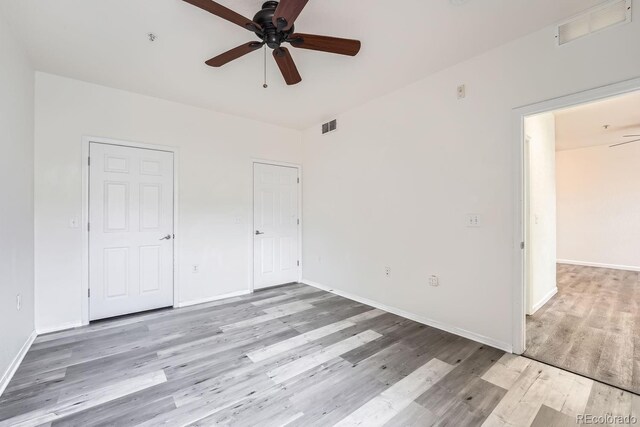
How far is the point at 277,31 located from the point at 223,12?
360 millimetres

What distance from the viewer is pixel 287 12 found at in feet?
5.07

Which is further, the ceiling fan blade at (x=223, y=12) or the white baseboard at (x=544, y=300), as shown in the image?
the white baseboard at (x=544, y=300)

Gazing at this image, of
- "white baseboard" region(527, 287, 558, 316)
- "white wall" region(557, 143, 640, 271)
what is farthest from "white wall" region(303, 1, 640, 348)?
"white wall" region(557, 143, 640, 271)

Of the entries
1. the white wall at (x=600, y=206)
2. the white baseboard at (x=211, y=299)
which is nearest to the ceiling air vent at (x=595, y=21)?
the white baseboard at (x=211, y=299)

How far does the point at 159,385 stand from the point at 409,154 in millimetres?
3236

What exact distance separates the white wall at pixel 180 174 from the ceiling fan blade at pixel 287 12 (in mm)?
2612

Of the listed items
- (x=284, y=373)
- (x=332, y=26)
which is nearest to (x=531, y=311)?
(x=284, y=373)

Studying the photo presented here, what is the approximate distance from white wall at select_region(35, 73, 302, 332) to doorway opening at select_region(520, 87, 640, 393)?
357cm

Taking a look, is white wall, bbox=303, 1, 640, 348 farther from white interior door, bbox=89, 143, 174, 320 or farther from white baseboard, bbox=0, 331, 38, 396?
white baseboard, bbox=0, 331, 38, 396

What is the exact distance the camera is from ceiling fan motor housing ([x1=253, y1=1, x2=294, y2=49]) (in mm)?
1754

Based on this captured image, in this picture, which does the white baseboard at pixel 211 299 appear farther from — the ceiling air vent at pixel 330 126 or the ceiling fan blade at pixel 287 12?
the ceiling fan blade at pixel 287 12

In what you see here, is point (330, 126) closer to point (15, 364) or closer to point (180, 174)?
point (180, 174)

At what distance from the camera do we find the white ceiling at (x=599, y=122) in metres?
3.61

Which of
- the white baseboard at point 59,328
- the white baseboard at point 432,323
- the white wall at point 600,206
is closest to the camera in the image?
the white baseboard at point 432,323
